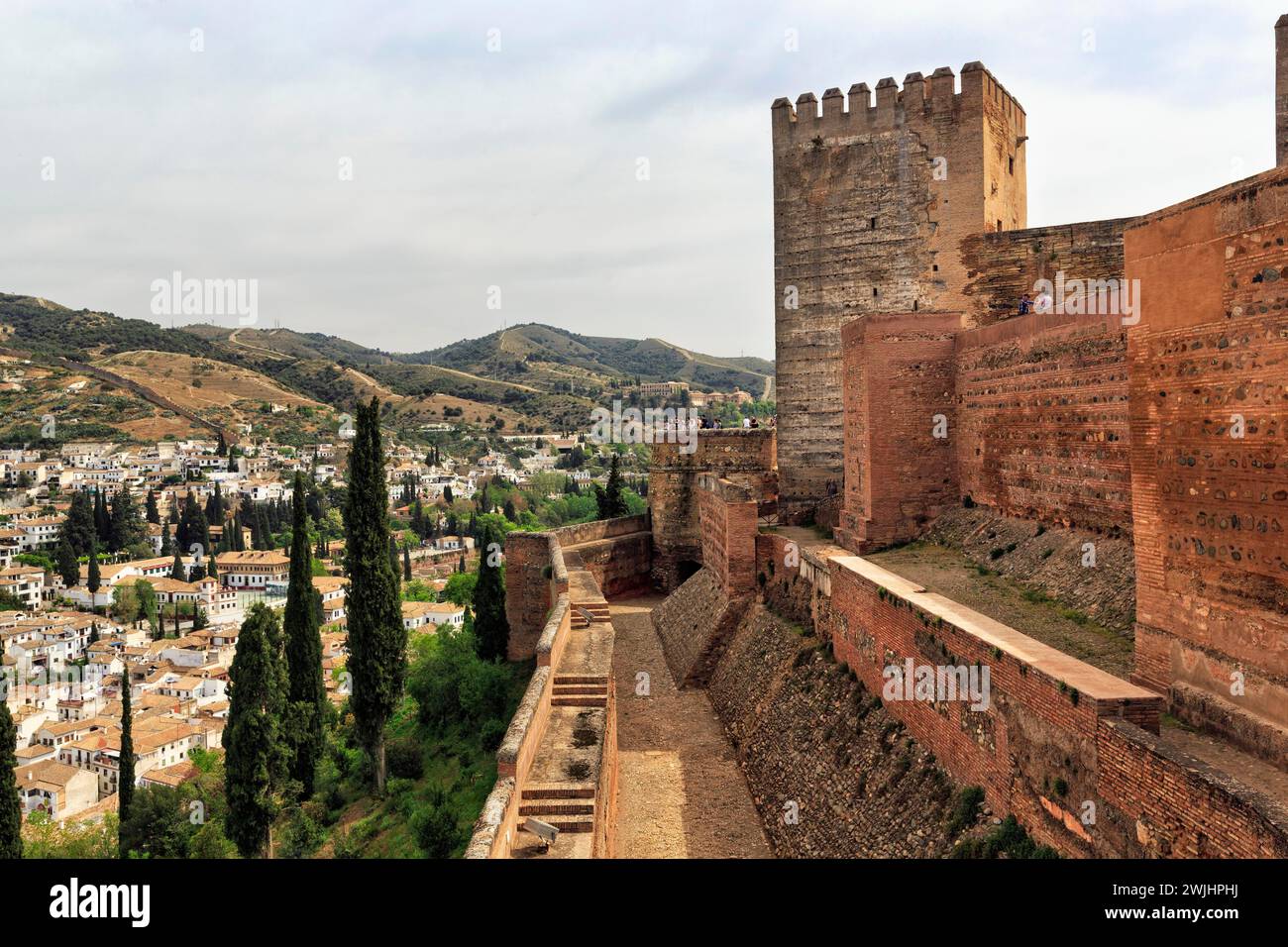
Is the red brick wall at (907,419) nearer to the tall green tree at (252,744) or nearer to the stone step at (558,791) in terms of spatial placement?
the stone step at (558,791)

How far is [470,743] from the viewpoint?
63.0 ft

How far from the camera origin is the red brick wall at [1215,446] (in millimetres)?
5000

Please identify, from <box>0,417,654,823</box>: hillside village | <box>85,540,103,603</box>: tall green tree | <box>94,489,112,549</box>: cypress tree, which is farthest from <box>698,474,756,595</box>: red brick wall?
<box>94,489,112,549</box>: cypress tree

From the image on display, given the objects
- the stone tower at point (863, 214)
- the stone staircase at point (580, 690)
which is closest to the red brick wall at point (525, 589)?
the stone tower at point (863, 214)

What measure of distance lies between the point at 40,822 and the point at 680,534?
20959 mm

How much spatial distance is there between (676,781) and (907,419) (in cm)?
602

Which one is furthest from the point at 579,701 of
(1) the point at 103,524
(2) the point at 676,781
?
(1) the point at 103,524

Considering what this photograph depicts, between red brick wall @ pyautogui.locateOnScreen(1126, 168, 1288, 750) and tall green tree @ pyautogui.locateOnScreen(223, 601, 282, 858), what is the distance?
52.4 feet

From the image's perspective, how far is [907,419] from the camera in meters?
13.6

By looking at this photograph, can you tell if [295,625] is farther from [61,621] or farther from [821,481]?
[61,621]

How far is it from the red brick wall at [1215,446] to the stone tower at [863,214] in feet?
40.8

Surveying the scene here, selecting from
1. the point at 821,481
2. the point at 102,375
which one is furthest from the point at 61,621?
the point at 102,375

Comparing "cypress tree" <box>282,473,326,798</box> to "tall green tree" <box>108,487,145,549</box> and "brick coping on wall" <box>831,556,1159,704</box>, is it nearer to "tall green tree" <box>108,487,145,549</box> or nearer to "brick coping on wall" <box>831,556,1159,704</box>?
"brick coping on wall" <box>831,556,1159,704</box>

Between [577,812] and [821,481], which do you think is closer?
[577,812]
